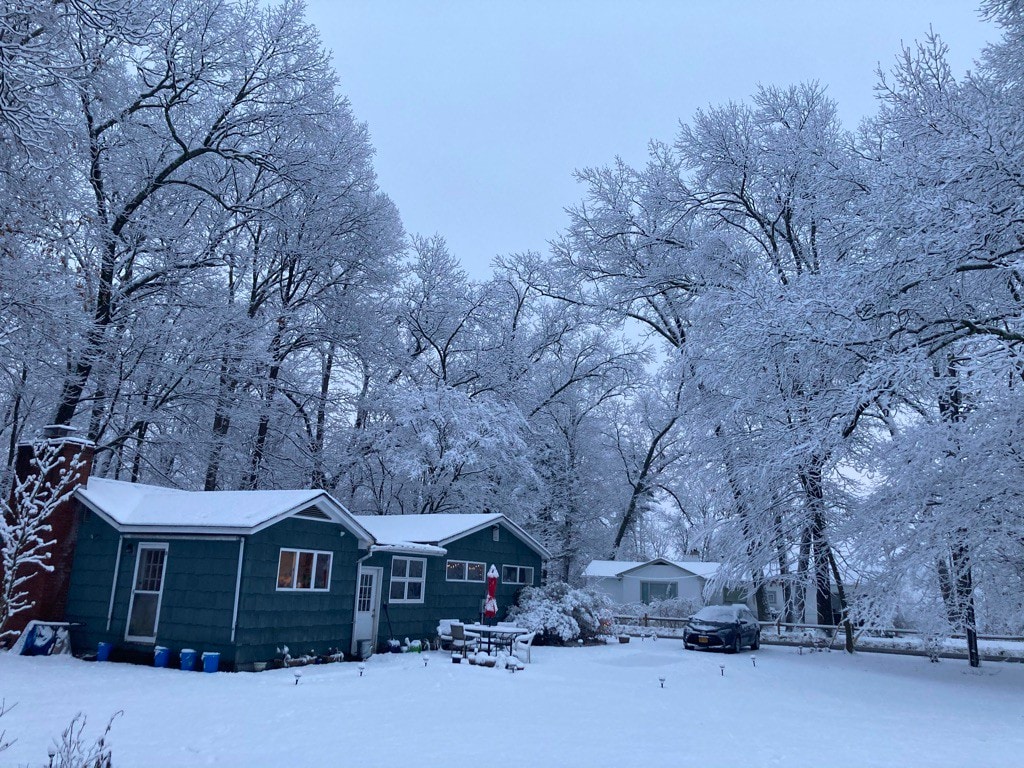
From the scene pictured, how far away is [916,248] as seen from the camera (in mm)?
10758

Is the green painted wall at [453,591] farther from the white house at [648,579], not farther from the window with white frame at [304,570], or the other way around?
the white house at [648,579]

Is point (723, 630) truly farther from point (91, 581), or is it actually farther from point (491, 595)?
point (91, 581)

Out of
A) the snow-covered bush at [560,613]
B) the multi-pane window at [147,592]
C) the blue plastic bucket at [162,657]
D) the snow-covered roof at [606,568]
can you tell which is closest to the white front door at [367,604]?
the multi-pane window at [147,592]

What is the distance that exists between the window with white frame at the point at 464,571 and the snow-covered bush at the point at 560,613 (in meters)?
1.83

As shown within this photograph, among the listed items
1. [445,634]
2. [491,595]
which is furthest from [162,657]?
[491,595]

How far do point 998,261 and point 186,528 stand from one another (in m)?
15.0

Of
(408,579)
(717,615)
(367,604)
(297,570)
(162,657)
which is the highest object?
(297,570)

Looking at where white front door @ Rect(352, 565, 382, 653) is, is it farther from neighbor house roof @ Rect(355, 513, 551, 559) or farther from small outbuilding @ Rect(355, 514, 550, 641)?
neighbor house roof @ Rect(355, 513, 551, 559)

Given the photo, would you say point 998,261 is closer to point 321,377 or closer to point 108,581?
point 108,581

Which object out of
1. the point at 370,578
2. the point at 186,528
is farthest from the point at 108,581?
the point at 370,578

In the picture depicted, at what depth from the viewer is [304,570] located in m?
16.4

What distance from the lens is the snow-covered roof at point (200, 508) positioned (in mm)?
15000

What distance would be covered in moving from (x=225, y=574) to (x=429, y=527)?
8403 mm

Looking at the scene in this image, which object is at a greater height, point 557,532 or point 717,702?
point 557,532
